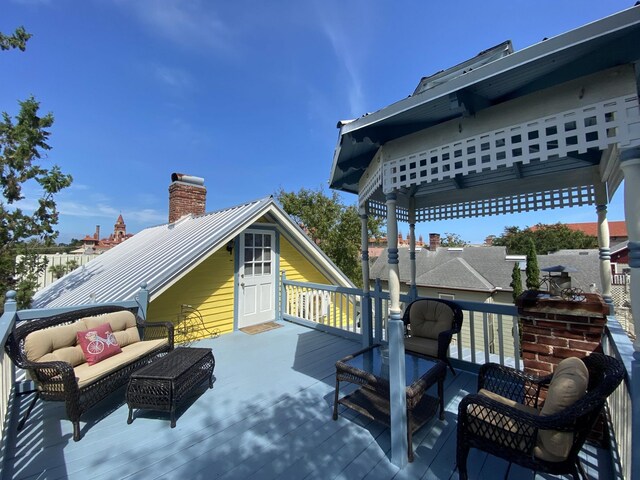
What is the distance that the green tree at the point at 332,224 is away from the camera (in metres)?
17.1

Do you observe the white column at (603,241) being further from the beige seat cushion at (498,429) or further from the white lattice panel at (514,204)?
the beige seat cushion at (498,429)

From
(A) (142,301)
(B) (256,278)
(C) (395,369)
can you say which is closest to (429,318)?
(C) (395,369)

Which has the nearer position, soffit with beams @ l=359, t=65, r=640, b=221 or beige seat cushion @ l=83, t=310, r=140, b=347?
soffit with beams @ l=359, t=65, r=640, b=221

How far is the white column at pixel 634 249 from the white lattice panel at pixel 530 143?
0.12 meters

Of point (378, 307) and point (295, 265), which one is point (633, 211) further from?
point (295, 265)

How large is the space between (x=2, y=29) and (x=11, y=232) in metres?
3.73

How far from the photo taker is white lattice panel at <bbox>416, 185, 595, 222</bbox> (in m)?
3.94

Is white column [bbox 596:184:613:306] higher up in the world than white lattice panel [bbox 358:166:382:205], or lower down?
lower down

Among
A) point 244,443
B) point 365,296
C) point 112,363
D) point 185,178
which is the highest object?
point 185,178

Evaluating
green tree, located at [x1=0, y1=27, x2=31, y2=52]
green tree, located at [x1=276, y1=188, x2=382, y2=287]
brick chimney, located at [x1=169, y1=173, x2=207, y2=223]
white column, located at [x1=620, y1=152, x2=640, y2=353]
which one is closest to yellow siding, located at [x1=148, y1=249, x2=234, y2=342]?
brick chimney, located at [x1=169, y1=173, x2=207, y2=223]

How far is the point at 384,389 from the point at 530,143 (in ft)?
7.59

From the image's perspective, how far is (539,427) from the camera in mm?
1616

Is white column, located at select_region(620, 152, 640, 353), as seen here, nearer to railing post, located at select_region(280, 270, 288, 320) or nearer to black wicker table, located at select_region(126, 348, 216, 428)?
black wicker table, located at select_region(126, 348, 216, 428)

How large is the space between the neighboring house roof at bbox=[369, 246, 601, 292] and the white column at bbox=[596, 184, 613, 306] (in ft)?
36.1
